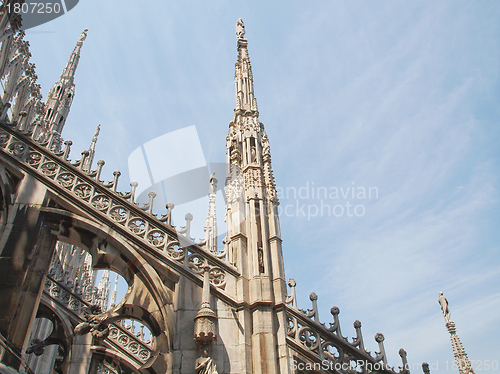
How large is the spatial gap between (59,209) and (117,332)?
7.24 m

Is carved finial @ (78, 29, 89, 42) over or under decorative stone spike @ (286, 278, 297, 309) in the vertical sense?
over

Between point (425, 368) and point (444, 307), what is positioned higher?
point (444, 307)

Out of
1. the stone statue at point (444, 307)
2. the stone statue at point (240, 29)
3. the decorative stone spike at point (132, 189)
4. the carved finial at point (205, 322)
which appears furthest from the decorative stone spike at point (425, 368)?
the stone statue at point (240, 29)

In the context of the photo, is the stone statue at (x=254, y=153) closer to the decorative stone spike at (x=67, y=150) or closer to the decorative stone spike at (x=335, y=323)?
the decorative stone spike at (x=335, y=323)

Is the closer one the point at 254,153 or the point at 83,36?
the point at 254,153

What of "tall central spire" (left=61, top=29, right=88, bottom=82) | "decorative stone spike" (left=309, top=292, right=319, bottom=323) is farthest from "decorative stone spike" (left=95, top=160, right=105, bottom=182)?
"tall central spire" (left=61, top=29, right=88, bottom=82)

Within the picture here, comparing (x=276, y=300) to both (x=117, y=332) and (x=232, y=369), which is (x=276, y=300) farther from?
(x=117, y=332)

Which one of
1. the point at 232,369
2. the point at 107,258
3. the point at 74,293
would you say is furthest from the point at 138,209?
the point at 74,293

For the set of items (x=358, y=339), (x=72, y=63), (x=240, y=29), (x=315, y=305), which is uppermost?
(x=72, y=63)

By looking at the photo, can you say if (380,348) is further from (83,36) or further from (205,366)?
(83,36)

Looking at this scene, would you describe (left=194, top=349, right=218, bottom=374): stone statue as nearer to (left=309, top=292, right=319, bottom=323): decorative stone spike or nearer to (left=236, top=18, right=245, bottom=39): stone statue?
(left=309, top=292, right=319, bottom=323): decorative stone spike

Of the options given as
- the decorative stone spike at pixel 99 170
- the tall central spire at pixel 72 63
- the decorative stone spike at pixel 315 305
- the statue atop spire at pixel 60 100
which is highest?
the tall central spire at pixel 72 63

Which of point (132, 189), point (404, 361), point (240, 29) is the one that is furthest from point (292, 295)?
point (240, 29)

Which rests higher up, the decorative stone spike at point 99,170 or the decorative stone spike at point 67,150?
the decorative stone spike at point 67,150
